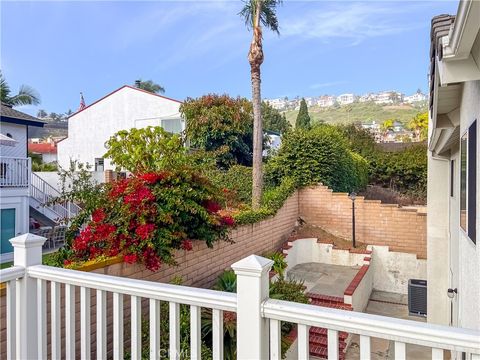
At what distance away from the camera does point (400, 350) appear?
155 cm

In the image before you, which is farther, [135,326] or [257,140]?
[257,140]

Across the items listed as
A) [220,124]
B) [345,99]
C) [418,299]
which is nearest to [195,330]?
[418,299]

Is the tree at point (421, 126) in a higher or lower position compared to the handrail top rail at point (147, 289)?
higher

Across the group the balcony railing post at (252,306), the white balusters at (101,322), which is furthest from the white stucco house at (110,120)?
the balcony railing post at (252,306)

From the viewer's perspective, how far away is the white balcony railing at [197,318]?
60.8 inches

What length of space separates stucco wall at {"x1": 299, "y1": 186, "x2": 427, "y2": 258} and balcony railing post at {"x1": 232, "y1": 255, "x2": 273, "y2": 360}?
36.2 ft

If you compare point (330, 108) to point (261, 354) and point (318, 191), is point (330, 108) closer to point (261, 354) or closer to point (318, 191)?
point (318, 191)

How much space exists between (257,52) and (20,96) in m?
16.5

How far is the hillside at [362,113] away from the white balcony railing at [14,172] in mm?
47618

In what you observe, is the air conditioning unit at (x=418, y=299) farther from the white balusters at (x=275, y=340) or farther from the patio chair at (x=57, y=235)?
the patio chair at (x=57, y=235)

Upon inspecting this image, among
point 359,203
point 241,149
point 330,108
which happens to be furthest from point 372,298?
point 330,108

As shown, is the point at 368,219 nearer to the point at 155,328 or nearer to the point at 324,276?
the point at 324,276

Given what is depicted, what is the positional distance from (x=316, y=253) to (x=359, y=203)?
2473 mm

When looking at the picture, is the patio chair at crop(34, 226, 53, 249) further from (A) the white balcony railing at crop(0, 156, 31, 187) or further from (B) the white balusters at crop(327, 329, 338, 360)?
(B) the white balusters at crop(327, 329, 338, 360)
